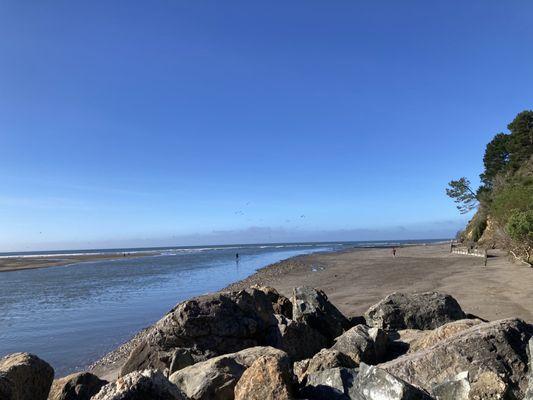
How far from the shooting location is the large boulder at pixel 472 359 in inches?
257

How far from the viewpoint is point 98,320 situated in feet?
75.5

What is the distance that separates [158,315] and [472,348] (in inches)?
760

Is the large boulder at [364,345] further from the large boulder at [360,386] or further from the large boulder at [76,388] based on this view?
the large boulder at [76,388]

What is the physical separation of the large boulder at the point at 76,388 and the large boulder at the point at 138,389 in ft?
10.2

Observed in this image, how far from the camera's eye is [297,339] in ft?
34.6

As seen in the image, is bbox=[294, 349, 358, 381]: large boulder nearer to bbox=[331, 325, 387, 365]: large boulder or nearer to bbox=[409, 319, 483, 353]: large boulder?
bbox=[331, 325, 387, 365]: large boulder

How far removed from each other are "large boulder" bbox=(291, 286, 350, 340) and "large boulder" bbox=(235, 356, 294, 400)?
5690 millimetres

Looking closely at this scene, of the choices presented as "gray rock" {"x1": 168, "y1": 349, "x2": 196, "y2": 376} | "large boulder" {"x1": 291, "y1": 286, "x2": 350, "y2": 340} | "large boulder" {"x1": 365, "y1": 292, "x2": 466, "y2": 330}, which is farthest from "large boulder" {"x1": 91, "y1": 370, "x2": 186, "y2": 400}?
"large boulder" {"x1": 365, "y1": 292, "x2": 466, "y2": 330}

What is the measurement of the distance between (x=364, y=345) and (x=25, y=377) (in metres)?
5.62

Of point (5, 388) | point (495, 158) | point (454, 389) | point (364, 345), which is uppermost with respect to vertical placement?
point (495, 158)

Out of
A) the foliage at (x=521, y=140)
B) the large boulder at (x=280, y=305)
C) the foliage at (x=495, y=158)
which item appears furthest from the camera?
the foliage at (x=495, y=158)

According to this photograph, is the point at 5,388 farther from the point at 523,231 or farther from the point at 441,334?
the point at 523,231

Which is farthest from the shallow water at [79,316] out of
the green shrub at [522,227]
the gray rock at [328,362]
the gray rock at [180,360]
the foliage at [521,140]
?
the foliage at [521,140]

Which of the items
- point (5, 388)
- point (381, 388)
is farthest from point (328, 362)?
point (5, 388)
